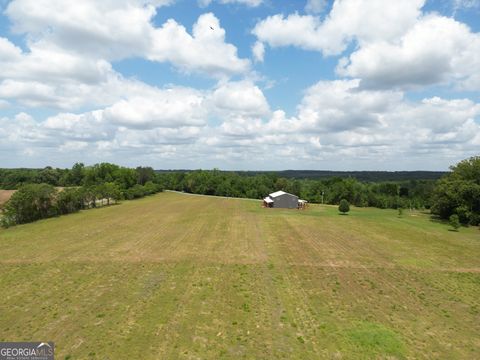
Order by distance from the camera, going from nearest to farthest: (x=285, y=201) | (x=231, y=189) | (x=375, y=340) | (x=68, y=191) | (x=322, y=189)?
(x=375, y=340), (x=68, y=191), (x=285, y=201), (x=322, y=189), (x=231, y=189)

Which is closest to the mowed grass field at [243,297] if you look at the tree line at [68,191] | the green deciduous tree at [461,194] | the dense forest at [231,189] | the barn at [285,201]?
the green deciduous tree at [461,194]

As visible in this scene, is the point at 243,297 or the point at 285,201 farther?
the point at 285,201

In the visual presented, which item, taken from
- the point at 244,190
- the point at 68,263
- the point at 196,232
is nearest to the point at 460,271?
the point at 196,232

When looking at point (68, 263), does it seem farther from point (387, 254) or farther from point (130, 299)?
point (387, 254)

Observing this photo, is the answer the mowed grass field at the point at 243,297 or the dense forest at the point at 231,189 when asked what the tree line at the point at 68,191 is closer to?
the dense forest at the point at 231,189

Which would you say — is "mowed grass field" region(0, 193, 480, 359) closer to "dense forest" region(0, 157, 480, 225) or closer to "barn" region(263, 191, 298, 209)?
"dense forest" region(0, 157, 480, 225)

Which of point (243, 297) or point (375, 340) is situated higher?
point (375, 340)

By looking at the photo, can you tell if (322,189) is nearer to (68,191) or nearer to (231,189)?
(231,189)

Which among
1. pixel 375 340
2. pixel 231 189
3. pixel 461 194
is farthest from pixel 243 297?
pixel 231 189
